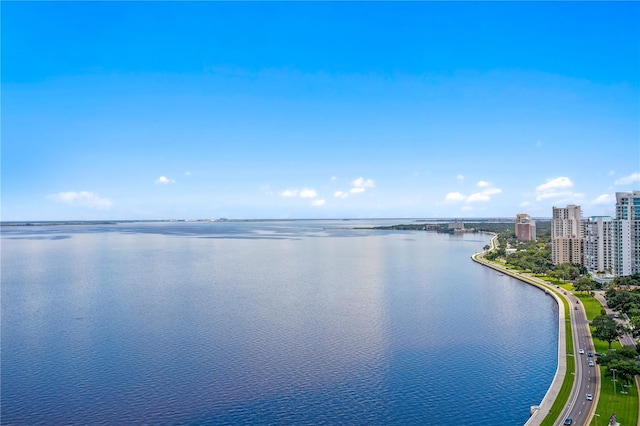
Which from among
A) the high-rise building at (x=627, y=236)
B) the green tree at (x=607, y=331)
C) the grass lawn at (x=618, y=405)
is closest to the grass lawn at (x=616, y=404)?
the grass lawn at (x=618, y=405)

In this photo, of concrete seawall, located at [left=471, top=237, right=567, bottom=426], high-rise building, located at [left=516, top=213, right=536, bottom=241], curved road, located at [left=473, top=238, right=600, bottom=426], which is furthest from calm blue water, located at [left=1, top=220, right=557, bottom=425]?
high-rise building, located at [left=516, top=213, right=536, bottom=241]

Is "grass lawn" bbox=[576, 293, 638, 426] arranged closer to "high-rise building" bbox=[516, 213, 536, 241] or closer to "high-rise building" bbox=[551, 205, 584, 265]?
"high-rise building" bbox=[551, 205, 584, 265]

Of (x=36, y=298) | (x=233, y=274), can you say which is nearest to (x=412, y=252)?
(x=233, y=274)

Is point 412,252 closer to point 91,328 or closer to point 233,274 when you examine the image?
point 233,274

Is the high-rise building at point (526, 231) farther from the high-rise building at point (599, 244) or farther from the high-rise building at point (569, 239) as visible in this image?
the high-rise building at point (599, 244)

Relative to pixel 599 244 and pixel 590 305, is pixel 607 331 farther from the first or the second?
pixel 599 244
